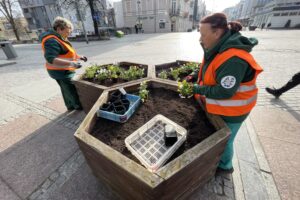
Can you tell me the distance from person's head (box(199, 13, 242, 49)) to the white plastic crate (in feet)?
3.12

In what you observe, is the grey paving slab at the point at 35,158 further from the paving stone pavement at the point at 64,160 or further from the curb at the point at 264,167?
the curb at the point at 264,167

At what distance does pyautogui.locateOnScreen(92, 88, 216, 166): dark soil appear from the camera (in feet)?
4.79

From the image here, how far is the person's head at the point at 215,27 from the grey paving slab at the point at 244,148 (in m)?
1.88

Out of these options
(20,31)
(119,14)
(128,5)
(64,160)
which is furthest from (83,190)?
(119,14)

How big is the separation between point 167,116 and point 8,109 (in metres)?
4.62

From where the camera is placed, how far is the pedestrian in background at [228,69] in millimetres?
1222

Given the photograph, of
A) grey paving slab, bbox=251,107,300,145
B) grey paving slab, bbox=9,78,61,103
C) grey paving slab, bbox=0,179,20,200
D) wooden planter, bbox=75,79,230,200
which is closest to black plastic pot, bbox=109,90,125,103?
wooden planter, bbox=75,79,230,200

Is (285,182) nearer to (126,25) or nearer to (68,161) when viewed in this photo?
(68,161)

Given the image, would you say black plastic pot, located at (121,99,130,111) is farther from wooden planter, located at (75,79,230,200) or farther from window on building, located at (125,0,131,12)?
window on building, located at (125,0,131,12)

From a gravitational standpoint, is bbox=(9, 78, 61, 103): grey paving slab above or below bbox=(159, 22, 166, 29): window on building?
below

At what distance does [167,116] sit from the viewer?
180 cm

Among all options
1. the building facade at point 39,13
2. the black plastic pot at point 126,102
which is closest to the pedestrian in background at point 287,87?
the black plastic pot at point 126,102

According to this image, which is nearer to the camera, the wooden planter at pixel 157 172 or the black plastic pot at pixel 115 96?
the wooden planter at pixel 157 172

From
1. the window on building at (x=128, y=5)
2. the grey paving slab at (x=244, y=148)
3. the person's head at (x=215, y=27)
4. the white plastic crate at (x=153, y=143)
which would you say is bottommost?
the grey paving slab at (x=244, y=148)
